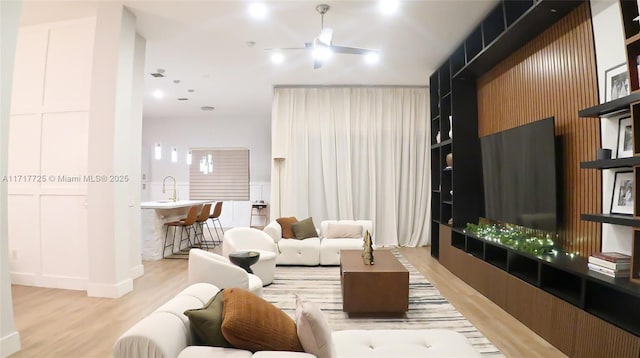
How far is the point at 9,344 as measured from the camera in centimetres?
258

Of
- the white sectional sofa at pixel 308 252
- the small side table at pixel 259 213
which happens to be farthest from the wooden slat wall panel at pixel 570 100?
the small side table at pixel 259 213

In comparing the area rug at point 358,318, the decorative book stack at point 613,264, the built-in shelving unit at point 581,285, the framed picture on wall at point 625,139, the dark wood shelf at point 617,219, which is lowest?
the area rug at point 358,318

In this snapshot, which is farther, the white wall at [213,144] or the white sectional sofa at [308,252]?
the white wall at [213,144]

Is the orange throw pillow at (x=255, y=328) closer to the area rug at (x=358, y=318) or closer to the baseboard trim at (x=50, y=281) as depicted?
the area rug at (x=358, y=318)

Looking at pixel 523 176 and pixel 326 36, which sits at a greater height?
pixel 326 36

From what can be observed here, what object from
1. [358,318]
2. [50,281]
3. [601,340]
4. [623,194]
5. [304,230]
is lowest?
[358,318]

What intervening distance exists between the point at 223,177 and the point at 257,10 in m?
6.77

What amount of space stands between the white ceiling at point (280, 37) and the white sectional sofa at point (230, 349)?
330 centimetres

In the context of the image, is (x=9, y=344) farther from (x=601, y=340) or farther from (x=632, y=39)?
(x=632, y=39)

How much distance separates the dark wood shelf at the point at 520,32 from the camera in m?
3.02

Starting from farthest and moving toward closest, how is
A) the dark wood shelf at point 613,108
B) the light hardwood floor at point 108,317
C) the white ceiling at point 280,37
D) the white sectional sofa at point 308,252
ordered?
1. the white sectional sofa at point 308,252
2. the white ceiling at point 280,37
3. the light hardwood floor at point 108,317
4. the dark wood shelf at point 613,108

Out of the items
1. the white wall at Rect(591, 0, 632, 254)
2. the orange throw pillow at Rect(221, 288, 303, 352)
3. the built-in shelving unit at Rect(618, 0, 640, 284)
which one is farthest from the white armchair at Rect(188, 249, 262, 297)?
the white wall at Rect(591, 0, 632, 254)

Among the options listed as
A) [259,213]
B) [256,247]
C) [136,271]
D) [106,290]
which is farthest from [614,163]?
[259,213]

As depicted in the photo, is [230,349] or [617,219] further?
[617,219]
